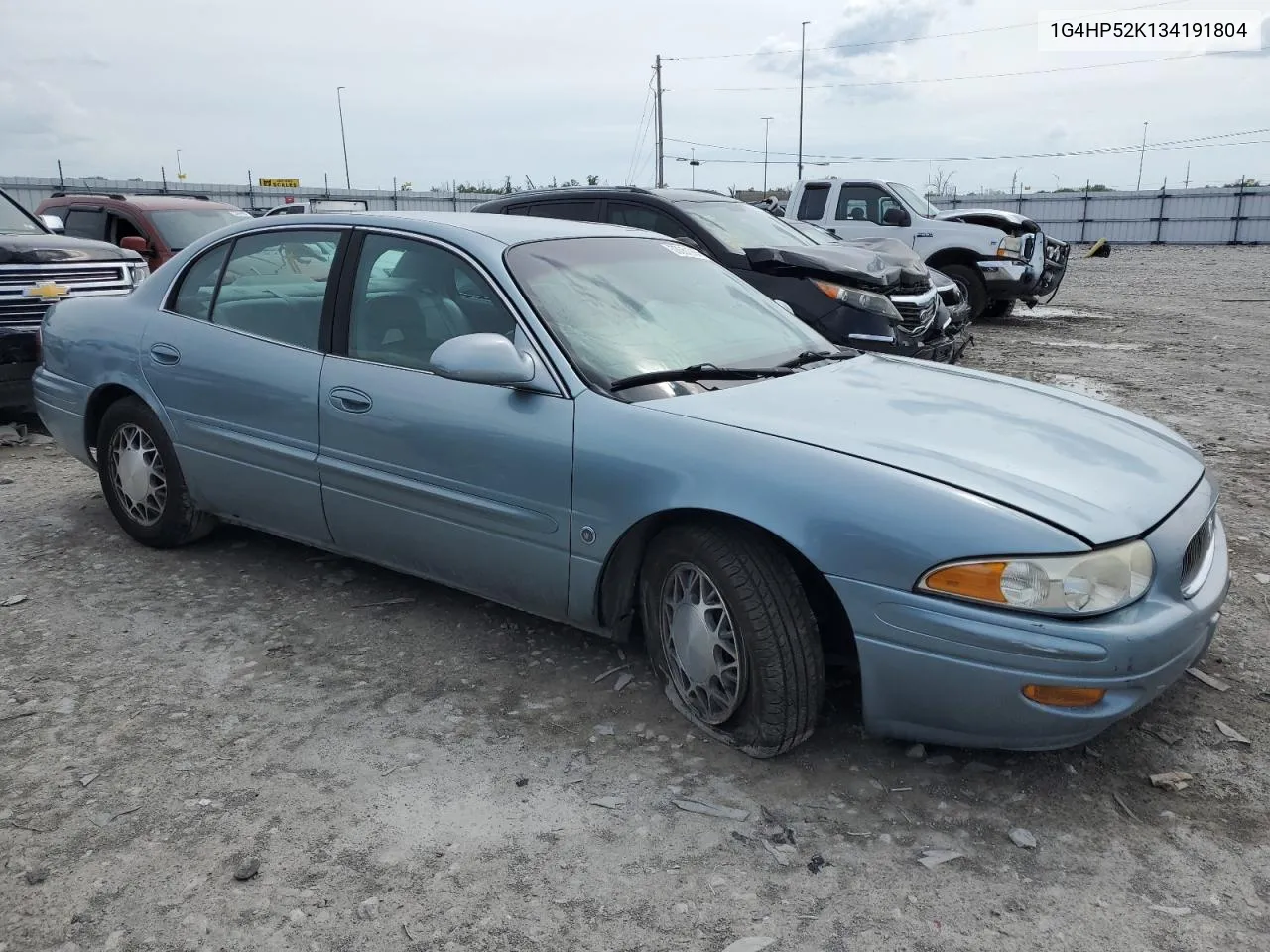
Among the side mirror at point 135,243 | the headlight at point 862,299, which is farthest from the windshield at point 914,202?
the side mirror at point 135,243

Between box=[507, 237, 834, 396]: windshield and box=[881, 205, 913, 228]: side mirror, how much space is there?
9.98 meters

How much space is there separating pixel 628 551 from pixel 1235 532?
10.7 ft

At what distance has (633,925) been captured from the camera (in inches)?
92.8

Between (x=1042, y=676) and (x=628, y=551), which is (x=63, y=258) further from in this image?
(x=1042, y=676)

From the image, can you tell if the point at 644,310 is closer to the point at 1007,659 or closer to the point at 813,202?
the point at 1007,659

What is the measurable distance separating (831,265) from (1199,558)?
4.91 meters

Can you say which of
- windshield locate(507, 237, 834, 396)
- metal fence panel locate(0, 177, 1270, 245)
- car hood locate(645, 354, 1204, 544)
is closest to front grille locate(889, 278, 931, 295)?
windshield locate(507, 237, 834, 396)

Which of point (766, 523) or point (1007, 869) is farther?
point (766, 523)

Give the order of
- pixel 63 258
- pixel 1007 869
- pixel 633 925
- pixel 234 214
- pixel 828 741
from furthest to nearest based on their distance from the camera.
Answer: pixel 234 214, pixel 63 258, pixel 828 741, pixel 1007 869, pixel 633 925

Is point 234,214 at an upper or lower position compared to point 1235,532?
upper

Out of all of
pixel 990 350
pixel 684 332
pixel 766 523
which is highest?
pixel 684 332

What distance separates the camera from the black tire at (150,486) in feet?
14.8

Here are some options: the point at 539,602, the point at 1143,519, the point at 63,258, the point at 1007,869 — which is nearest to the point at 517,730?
the point at 539,602

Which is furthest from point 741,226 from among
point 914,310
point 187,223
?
point 187,223
